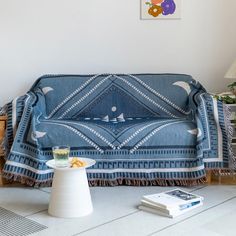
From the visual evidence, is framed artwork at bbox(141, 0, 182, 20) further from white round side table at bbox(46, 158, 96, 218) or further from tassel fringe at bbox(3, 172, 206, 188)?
white round side table at bbox(46, 158, 96, 218)

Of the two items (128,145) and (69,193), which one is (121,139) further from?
(69,193)

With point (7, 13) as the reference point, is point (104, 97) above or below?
below

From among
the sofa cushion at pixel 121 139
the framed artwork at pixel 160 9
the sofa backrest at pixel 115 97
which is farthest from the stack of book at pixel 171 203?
the framed artwork at pixel 160 9

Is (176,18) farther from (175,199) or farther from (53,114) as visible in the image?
(175,199)

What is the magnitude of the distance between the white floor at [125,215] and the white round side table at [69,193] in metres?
0.06

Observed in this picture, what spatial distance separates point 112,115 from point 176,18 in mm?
1109

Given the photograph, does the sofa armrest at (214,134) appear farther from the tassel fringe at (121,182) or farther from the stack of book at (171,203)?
the stack of book at (171,203)

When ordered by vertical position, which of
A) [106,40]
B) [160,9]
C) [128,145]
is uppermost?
[160,9]

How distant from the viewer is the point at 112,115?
3.85 metres

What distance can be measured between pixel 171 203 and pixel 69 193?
25.1 inches

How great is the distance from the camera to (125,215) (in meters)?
2.79

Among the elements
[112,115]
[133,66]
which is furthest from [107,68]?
[112,115]

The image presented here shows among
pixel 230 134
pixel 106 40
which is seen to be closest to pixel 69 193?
pixel 230 134

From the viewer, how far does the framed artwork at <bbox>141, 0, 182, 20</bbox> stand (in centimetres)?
409
